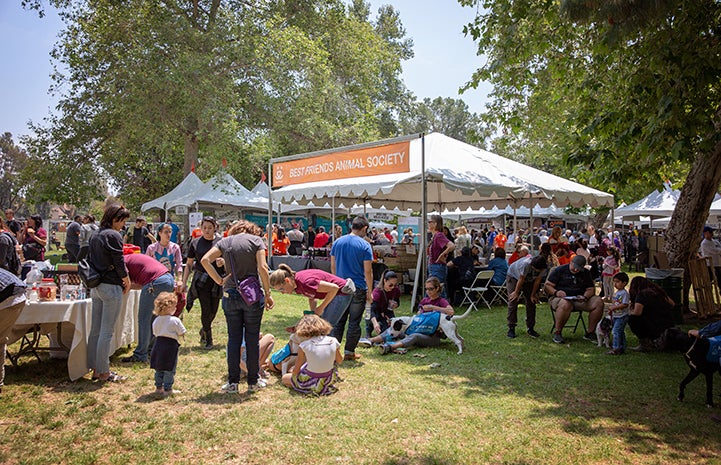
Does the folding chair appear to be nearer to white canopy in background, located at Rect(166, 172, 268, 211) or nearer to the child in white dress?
the child in white dress

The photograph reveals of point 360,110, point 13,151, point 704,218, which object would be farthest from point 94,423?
point 13,151

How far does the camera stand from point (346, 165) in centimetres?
1013

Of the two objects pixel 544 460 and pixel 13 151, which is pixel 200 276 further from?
pixel 13 151

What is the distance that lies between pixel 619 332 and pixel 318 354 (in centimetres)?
414

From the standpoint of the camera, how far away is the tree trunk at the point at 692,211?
8.88 metres

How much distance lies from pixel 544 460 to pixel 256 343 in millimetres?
2610

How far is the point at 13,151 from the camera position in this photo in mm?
58312

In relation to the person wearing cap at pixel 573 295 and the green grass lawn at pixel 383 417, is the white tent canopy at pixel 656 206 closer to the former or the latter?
the person wearing cap at pixel 573 295

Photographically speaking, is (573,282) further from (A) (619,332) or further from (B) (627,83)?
(B) (627,83)

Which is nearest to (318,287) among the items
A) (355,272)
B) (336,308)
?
(336,308)

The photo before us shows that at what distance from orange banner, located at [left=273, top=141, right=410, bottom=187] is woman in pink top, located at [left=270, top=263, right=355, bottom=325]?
378 centimetres

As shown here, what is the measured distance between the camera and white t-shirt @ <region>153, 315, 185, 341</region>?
4.81m

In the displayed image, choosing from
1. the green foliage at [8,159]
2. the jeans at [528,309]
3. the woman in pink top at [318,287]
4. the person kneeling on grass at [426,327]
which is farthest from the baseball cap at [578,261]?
the green foliage at [8,159]

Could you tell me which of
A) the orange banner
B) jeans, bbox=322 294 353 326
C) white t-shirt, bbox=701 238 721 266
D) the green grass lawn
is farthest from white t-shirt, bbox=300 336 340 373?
white t-shirt, bbox=701 238 721 266
